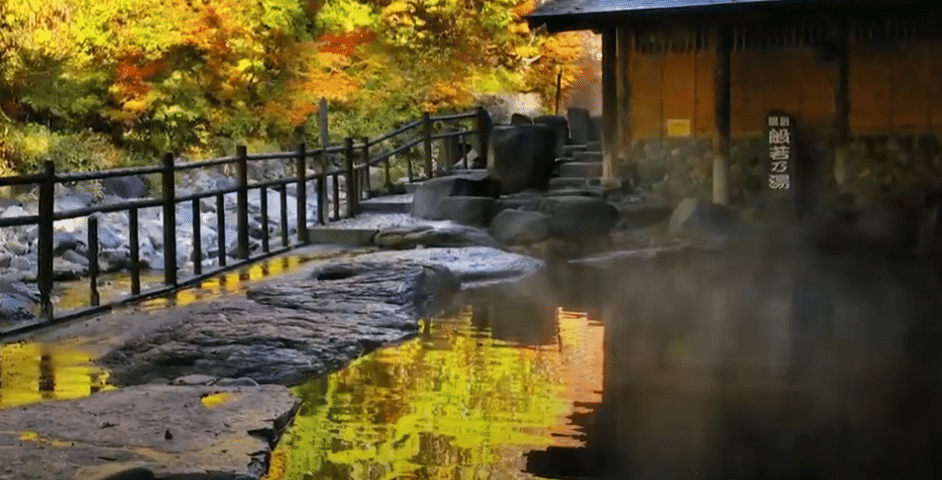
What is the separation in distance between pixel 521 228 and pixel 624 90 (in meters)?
2.86

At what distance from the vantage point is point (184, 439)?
17.6 ft

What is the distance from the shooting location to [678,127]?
16484 mm

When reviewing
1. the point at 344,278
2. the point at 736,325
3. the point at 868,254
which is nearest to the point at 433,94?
the point at 868,254

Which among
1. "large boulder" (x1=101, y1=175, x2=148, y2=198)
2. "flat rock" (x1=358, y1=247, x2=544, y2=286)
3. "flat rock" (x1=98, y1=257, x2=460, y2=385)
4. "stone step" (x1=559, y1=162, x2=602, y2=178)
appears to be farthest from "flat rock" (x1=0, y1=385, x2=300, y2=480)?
"large boulder" (x1=101, y1=175, x2=148, y2=198)

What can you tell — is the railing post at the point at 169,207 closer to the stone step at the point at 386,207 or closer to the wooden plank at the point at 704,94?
the stone step at the point at 386,207

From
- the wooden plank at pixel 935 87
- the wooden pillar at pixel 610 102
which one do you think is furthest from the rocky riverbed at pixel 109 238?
the wooden plank at pixel 935 87

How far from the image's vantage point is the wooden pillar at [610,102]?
16.4m

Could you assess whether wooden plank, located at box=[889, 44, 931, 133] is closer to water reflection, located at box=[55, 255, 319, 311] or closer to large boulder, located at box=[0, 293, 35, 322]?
water reflection, located at box=[55, 255, 319, 311]

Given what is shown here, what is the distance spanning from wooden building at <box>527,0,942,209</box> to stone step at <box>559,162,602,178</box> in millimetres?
1857

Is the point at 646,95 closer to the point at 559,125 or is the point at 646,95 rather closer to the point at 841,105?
the point at 841,105

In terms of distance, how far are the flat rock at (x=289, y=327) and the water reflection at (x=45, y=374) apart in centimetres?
17

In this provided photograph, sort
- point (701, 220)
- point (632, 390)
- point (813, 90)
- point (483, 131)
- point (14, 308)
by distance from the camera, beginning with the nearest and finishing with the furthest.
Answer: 1. point (632, 390)
2. point (14, 308)
3. point (701, 220)
4. point (813, 90)
5. point (483, 131)

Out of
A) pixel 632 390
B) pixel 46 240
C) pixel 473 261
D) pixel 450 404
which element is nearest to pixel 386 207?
pixel 473 261

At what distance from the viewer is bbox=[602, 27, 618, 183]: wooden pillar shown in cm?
1636
